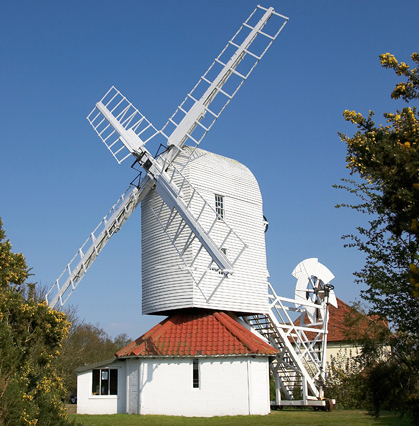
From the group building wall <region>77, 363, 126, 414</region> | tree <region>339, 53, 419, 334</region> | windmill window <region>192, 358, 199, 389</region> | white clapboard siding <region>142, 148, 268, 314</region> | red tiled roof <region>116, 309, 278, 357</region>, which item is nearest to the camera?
tree <region>339, 53, 419, 334</region>

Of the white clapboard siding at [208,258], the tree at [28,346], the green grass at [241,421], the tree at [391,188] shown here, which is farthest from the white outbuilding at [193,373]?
the tree at [391,188]

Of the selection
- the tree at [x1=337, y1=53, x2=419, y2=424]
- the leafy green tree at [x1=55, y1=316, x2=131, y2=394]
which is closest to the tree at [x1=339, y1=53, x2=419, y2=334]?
the tree at [x1=337, y1=53, x2=419, y2=424]

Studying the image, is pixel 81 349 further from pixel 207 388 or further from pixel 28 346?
pixel 28 346

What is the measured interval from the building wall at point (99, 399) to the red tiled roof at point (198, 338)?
5.05ft

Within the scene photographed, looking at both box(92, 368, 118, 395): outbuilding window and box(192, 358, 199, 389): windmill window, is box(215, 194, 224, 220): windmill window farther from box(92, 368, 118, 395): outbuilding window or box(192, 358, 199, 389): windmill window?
box(92, 368, 118, 395): outbuilding window

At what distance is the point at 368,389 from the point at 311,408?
17.7 metres

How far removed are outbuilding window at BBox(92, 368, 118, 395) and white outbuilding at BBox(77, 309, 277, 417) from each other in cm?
16

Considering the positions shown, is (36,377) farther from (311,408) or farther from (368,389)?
(311,408)

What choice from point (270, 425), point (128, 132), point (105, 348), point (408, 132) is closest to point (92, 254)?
point (128, 132)

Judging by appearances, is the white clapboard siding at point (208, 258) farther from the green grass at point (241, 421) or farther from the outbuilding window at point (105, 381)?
the green grass at point (241, 421)

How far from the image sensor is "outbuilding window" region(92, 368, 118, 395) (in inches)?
998

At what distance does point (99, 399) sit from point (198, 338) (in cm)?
604

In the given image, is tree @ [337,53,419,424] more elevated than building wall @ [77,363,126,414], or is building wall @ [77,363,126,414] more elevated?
tree @ [337,53,419,424]

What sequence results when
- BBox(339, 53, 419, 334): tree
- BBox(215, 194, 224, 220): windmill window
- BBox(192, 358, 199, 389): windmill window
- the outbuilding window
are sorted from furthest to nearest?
BBox(215, 194, 224, 220): windmill window → the outbuilding window → BBox(192, 358, 199, 389): windmill window → BBox(339, 53, 419, 334): tree
